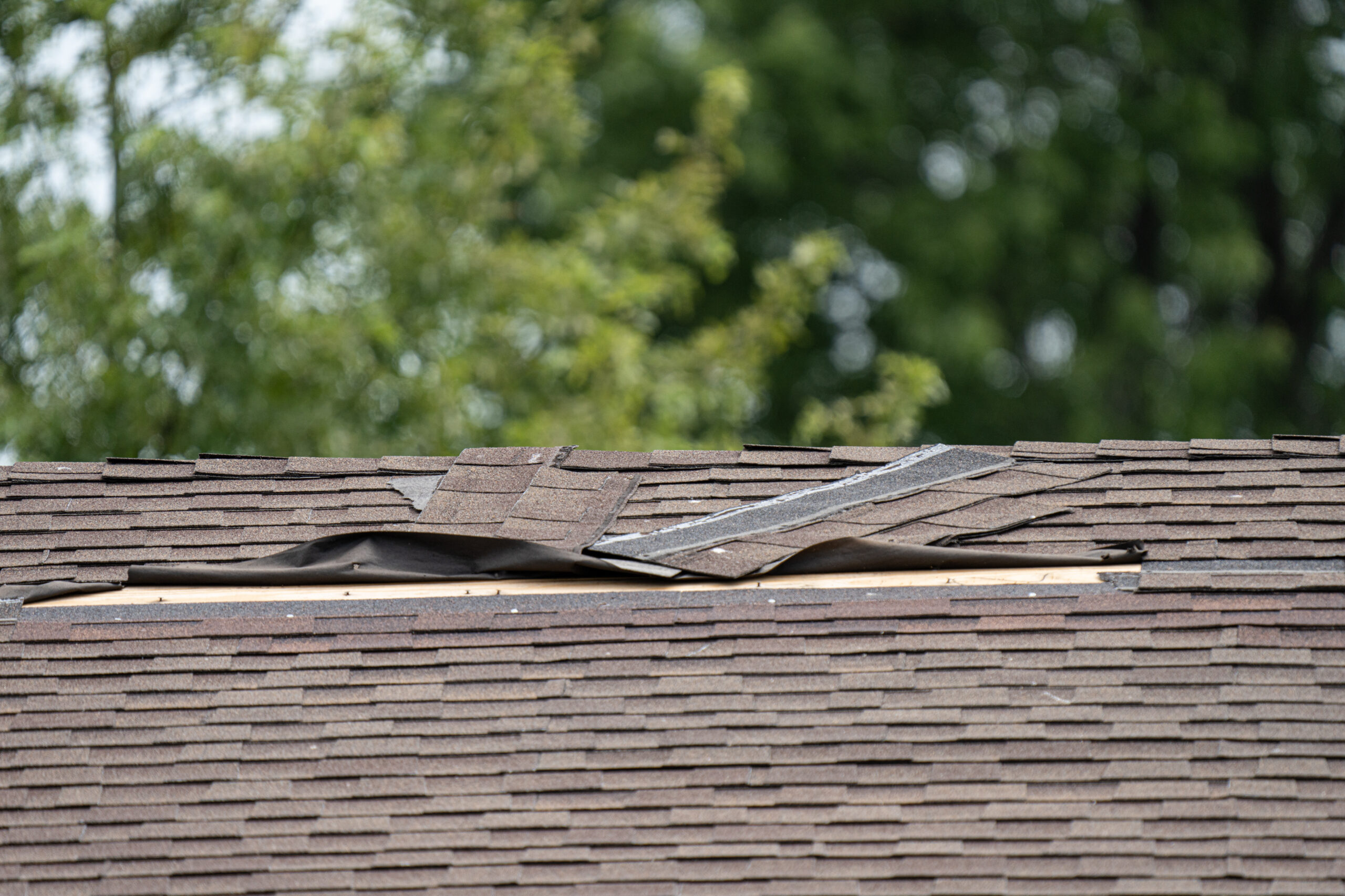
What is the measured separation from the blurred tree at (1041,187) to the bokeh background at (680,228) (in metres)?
0.06

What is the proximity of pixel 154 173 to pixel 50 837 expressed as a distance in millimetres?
7604

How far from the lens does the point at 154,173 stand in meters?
10.5

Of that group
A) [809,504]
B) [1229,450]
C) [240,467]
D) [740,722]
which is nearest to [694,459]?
[809,504]

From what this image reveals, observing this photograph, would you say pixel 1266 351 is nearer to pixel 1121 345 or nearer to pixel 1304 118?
pixel 1121 345

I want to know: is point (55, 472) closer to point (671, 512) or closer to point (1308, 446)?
point (671, 512)

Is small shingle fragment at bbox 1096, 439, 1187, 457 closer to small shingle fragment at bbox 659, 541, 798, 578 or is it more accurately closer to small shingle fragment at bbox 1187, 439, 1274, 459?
small shingle fragment at bbox 1187, 439, 1274, 459

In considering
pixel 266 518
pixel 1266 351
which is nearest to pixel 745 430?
pixel 1266 351

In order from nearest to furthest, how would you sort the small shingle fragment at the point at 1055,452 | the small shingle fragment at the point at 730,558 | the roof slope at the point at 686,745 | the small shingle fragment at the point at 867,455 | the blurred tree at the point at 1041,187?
the roof slope at the point at 686,745, the small shingle fragment at the point at 730,558, the small shingle fragment at the point at 1055,452, the small shingle fragment at the point at 867,455, the blurred tree at the point at 1041,187

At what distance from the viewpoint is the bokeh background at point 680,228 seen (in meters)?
10.4

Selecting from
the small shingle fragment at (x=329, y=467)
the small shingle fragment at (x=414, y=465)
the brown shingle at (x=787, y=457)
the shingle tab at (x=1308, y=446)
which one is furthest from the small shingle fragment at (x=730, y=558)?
the shingle tab at (x=1308, y=446)

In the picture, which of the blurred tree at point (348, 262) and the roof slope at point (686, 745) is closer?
the roof slope at point (686, 745)

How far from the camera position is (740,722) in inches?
163

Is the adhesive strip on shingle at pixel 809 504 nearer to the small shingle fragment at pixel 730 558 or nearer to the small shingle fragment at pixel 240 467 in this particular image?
the small shingle fragment at pixel 730 558

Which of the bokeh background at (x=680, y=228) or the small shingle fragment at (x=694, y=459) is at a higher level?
the small shingle fragment at (x=694, y=459)
